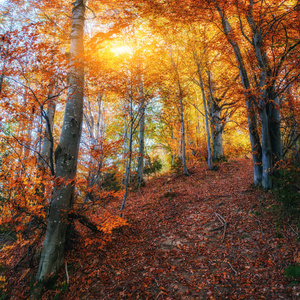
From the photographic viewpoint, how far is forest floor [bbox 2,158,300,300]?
3.27 m

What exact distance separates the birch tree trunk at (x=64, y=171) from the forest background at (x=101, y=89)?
2 centimetres

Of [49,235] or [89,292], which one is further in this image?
[49,235]

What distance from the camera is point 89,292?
11.9ft

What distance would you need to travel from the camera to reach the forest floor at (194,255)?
10.7 ft

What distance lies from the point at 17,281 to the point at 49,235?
1.63 metres

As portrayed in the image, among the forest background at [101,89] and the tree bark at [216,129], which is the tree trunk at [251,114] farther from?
the tree bark at [216,129]

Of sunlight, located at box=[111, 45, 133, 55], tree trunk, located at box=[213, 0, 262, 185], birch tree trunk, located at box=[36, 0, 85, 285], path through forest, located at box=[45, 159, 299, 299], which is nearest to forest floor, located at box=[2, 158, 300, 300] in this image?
path through forest, located at box=[45, 159, 299, 299]

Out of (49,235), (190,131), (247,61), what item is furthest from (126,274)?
(190,131)

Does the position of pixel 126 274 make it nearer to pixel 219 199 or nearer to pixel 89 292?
pixel 89 292

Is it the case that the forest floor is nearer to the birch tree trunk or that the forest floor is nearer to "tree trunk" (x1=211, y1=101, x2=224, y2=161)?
the birch tree trunk

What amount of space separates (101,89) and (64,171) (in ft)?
12.5

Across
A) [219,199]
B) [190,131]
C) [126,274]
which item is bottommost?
[126,274]

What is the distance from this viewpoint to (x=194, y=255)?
13.7 feet

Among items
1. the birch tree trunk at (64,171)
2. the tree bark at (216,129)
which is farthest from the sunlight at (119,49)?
the tree bark at (216,129)
